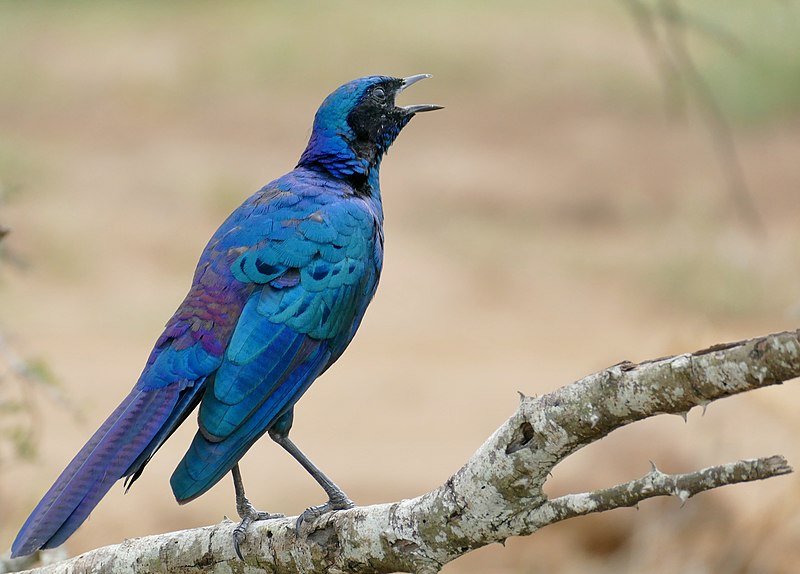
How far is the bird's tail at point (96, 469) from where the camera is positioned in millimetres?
3213

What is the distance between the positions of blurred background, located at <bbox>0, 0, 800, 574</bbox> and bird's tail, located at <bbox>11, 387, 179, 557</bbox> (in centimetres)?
109

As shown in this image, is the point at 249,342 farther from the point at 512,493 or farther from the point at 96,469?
the point at 512,493

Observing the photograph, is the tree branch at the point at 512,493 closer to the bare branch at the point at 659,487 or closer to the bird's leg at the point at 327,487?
the bare branch at the point at 659,487

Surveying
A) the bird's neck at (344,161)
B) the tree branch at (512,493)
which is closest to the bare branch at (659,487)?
the tree branch at (512,493)

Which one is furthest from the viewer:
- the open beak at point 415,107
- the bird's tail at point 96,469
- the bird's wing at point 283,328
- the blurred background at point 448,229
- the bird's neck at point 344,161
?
the blurred background at point 448,229

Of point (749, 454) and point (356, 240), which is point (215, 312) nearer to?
point (356, 240)

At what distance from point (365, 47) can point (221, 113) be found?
2340mm

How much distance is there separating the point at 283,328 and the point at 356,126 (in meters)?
1.09

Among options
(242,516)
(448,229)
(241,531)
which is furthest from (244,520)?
(448,229)

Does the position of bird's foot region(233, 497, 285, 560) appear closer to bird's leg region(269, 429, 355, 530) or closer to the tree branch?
the tree branch

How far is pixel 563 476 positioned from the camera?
7.52 meters

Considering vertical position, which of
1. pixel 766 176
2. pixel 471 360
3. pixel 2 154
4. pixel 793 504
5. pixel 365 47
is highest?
pixel 365 47

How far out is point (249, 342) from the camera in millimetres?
3834

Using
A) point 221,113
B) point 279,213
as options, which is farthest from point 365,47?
point 279,213
